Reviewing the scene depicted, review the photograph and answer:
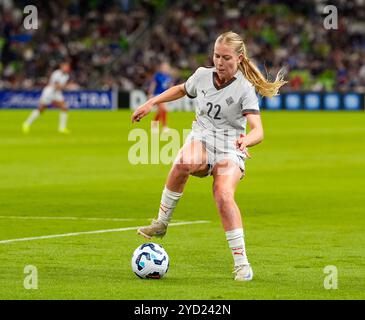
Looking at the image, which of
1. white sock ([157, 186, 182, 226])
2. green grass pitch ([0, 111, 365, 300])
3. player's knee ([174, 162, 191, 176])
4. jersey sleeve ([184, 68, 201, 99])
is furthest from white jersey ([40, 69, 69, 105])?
player's knee ([174, 162, 191, 176])

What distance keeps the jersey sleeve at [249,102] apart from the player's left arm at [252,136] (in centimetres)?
5

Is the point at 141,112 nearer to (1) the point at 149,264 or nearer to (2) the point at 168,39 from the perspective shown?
(1) the point at 149,264

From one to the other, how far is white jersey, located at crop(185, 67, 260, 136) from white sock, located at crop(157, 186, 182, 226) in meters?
0.74

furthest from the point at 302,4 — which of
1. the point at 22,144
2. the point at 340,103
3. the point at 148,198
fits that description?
the point at 148,198

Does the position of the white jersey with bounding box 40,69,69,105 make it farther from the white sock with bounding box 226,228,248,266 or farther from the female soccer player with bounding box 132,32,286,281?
the white sock with bounding box 226,228,248,266

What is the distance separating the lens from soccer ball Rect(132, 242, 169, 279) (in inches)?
406

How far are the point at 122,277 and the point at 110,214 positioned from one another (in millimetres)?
5552

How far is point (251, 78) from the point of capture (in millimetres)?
10594

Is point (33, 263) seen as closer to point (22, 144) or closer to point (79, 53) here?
point (22, 144)

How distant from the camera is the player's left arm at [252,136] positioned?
984cm

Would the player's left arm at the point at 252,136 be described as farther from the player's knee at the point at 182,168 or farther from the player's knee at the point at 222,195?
the player's knee at the point at 182,168

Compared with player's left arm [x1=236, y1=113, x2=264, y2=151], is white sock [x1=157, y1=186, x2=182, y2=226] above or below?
below

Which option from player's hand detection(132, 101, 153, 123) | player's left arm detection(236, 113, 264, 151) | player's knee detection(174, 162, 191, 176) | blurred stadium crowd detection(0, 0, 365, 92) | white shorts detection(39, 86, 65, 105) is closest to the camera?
player's left arm detection(236, 113, 264, 151)

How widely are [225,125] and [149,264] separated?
5.04 feet
